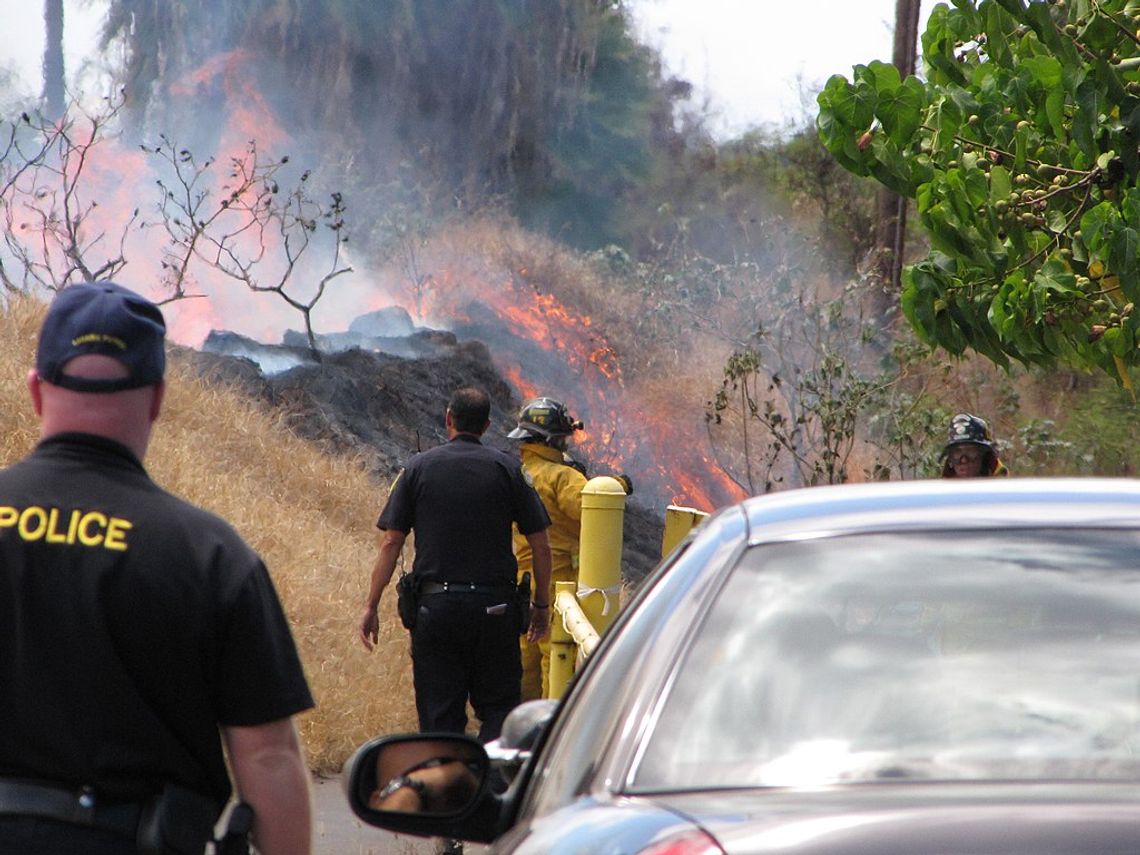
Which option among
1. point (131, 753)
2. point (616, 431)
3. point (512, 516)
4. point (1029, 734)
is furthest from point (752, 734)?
point (616, 431)

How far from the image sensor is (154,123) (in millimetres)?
27219

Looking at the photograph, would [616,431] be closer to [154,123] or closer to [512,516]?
[154,123]

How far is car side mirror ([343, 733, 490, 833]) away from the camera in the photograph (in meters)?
2.74

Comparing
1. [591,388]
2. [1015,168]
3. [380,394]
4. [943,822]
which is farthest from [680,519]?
[591,388]

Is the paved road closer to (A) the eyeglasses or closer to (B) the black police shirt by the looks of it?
(A) the eyeglasses

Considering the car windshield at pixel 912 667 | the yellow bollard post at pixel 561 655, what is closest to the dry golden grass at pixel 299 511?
the yellow bollard post at pixel 561 655

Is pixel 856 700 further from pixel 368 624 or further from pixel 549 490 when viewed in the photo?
pixel 549 490

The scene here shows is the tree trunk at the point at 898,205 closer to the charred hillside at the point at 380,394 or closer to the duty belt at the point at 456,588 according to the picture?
the charred hillside at the point at 380,394

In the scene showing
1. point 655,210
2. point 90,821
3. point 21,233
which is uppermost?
point 655,210

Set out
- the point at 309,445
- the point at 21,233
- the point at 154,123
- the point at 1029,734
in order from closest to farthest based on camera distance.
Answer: the point at 1029,734 < the point at 309,445 < the point at 21,233 < the point at 154,123

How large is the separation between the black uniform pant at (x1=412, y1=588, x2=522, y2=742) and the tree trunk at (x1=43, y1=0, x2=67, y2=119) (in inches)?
870

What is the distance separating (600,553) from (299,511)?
24.7ft

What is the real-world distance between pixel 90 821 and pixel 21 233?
20855mm

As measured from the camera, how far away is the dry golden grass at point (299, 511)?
9.63m
